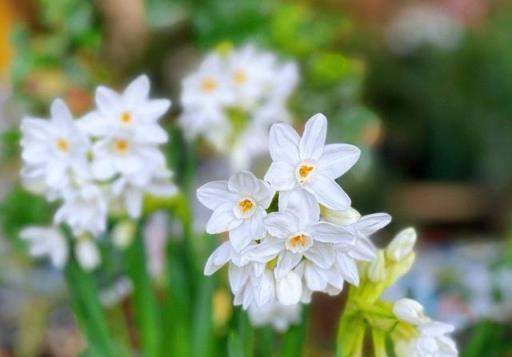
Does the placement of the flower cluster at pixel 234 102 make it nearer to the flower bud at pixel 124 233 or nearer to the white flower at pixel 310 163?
the flower bud at pixel 124 233

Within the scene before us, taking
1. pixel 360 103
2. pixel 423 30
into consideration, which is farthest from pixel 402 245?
pixel 423 30

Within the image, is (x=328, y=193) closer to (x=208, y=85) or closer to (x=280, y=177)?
(x=280, y=177)

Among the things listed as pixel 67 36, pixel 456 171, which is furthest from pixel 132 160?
pixel 456 171

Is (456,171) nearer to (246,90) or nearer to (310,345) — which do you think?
(310,345)

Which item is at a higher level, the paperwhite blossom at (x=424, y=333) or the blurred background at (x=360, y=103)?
the blurred background at (x=360, y=103)

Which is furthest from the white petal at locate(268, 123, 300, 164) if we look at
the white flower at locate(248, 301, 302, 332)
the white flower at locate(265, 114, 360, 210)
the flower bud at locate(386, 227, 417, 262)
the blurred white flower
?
the blurred white flower

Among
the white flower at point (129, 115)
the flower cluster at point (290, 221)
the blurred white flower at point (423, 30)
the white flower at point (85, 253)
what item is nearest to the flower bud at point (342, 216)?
the flower cluster at point (290, 221)
